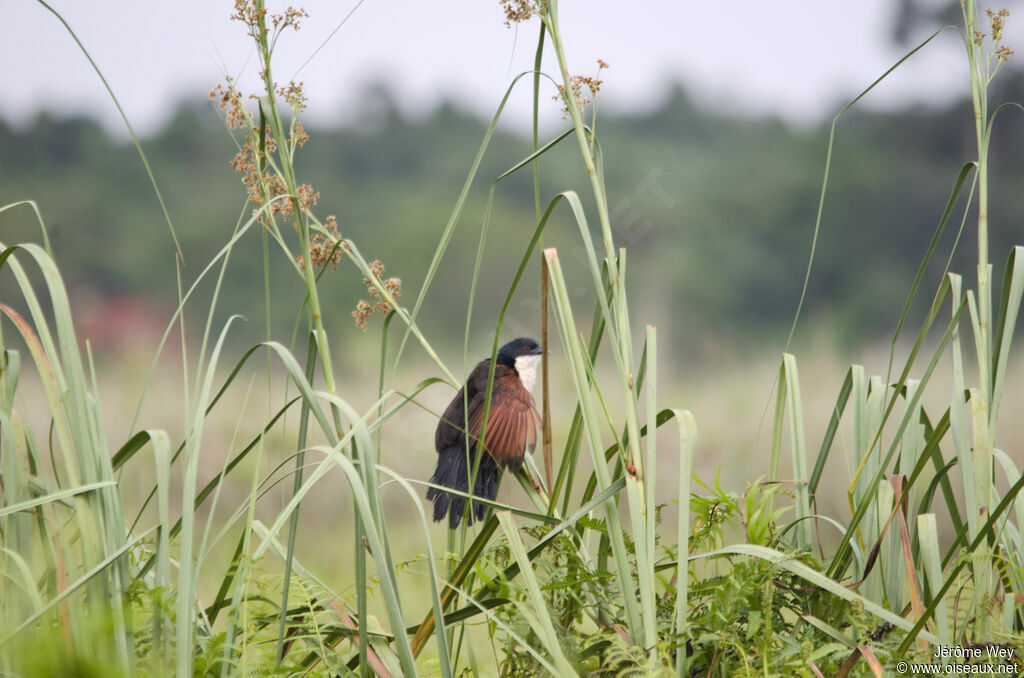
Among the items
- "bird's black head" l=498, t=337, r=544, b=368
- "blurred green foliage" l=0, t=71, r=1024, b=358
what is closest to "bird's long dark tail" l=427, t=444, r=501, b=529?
"bird's black head" l=498, t=337, r=544, b=368

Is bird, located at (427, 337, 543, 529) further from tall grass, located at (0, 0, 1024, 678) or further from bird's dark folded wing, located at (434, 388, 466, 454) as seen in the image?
tall grass, located at (0, 0, 1024, 678)

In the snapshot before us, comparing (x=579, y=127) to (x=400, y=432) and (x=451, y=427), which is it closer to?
(x=451, y=427)

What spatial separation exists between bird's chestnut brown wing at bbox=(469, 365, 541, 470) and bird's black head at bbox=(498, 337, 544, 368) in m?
0.28

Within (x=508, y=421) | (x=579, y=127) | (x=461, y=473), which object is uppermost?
(x=579, y=127)

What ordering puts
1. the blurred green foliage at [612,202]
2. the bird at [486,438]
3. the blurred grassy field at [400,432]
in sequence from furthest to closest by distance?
1. the blurred green foliage at [612,202]
2. the blurred grassy field at [400,432]
3. the bird at [486,438]

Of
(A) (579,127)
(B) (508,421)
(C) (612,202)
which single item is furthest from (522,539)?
(C) (612,202)

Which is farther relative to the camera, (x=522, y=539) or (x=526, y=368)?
(x=526, y=368)

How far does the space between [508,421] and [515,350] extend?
61cm

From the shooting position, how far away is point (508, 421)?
4.97 feet

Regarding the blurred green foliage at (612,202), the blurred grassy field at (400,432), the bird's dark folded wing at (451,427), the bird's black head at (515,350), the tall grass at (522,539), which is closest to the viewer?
the tall grass at (522,539)

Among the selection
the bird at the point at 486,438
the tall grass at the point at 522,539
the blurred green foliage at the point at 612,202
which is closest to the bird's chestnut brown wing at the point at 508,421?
the bird at the point at 486,438

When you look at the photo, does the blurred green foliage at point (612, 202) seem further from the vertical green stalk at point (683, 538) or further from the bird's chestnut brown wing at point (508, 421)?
the vertical green stalk at point (683, 538)

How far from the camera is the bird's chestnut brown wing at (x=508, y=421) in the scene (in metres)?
1.37

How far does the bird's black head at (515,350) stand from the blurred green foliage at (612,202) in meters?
6.63
